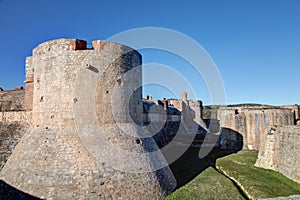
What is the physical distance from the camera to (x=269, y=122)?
2125cm

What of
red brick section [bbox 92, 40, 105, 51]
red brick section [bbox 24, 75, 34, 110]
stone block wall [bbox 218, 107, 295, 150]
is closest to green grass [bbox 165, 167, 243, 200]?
red brick section [bbox 92, 40, 105, 51]

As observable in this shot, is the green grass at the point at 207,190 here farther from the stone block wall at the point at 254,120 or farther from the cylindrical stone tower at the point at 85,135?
the stone block wall at the point at 254,120

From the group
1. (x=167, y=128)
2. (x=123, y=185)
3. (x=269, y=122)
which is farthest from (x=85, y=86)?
(x=269, y=122)

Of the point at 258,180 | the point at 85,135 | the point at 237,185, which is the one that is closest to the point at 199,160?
the point at 237,185

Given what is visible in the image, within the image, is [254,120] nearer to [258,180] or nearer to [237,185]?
[258,180]

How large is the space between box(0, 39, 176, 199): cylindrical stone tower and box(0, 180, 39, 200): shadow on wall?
0.51 feet

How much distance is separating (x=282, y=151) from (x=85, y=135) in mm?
12323

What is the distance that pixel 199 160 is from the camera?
18.3 meters

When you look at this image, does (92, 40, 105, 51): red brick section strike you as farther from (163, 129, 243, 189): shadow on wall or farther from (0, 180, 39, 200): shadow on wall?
(163, 129, 243, 189): shadow on wall

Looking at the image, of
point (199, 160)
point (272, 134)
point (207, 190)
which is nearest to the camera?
point (207, 190)

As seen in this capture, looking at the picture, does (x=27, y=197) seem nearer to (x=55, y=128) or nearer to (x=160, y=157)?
(x=55, y=128)

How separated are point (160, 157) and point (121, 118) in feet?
9.22

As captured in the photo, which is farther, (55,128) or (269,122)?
(269,122)

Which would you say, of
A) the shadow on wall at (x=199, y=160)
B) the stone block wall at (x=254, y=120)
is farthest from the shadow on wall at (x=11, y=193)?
the stone block wall at (x=254, y=120)
